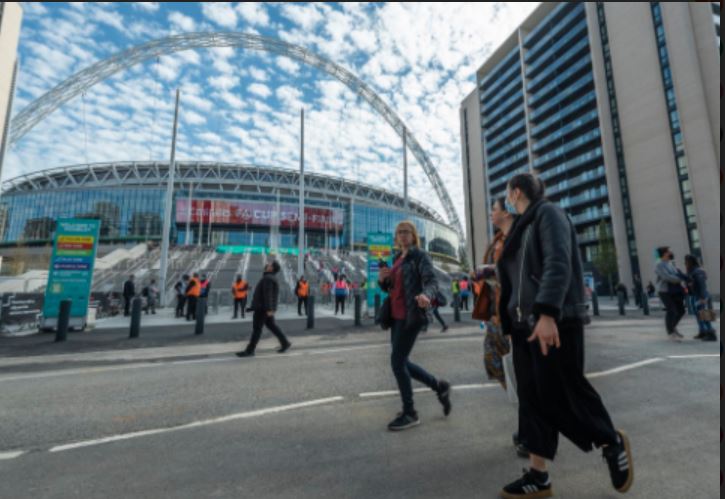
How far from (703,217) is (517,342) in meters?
45.6

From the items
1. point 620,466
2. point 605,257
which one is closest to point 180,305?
point 620,466

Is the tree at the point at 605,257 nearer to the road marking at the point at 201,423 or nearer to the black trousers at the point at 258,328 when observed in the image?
the black trousers at the point at 258,328

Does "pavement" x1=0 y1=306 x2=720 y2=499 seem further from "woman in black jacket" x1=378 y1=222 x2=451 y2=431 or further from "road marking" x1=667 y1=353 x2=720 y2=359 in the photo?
"woman in black jacket" x1=378 y1=222 x2=451 y2=431

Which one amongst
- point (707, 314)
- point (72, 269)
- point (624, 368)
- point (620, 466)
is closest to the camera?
point (620, 466)

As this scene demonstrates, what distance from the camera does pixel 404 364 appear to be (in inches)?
122

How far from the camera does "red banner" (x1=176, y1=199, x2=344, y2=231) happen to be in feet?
224

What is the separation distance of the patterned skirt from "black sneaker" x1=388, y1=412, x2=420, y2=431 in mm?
698

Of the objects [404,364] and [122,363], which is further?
[122,363]

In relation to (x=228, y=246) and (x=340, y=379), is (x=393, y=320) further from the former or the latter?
(x=228, y=246)

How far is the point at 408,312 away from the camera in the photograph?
3051 mm

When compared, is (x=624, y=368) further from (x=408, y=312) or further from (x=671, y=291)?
(x=408, y=312)

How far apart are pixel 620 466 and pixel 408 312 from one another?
1.62 m

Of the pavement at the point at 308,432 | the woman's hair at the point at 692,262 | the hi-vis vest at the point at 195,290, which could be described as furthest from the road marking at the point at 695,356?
the hi-vis vest at the point at 195,290

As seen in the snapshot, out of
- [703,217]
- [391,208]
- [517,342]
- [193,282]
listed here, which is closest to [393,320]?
[517,342]
